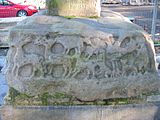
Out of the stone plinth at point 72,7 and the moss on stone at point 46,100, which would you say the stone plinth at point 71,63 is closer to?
the moss on stone at point 46,100

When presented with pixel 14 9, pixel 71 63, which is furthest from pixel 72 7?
pixel 14 9

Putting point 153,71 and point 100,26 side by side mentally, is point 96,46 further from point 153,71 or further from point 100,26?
point 153,71

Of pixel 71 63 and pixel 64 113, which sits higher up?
pixel 71 63

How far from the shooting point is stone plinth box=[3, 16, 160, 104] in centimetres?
471

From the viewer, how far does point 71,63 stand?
4719 millimetres

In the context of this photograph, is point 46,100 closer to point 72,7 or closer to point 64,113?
point 64,113

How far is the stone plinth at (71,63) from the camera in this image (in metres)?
4.71

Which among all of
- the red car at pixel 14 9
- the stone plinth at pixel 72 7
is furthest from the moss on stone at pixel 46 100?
the red car at pixel 14 9

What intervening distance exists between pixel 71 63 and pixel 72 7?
2.70 feet

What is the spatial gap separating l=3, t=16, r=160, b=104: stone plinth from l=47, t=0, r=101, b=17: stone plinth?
1.32 feet

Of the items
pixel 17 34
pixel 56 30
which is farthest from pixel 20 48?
pixel 56 30

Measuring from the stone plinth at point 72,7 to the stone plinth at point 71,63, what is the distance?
0.40 meters

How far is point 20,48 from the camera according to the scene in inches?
186

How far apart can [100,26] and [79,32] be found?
32cm
